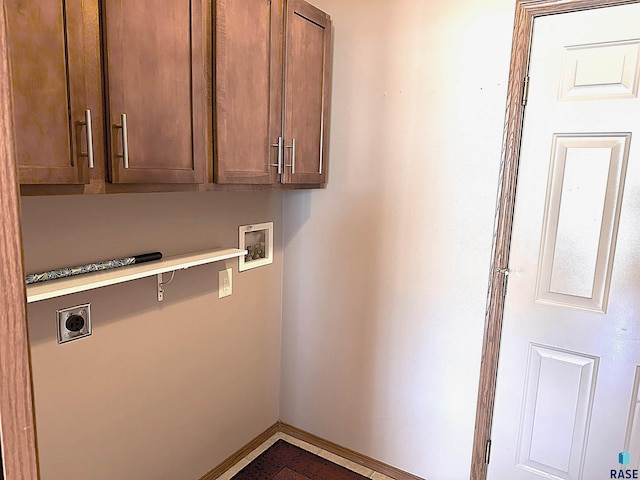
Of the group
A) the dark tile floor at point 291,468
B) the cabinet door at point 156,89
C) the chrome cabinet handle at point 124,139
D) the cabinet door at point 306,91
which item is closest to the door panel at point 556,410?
the dark tile floor at point 291,468

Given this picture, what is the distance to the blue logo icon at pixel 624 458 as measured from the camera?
1.62 meters

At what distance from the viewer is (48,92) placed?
0.99 meters

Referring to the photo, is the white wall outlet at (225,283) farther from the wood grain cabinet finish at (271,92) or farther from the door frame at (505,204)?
the door frame at (505,204)

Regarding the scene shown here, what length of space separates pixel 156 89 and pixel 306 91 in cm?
79

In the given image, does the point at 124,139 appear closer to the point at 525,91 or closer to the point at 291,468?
the point at 525,91

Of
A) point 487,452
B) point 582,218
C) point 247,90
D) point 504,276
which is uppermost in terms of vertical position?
point 247,90

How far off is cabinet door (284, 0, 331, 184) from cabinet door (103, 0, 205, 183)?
0.46 m

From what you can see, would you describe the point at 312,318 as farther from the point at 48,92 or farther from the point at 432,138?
the point at 48,92

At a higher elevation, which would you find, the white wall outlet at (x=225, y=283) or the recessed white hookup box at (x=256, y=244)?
the recessed white hookup box at (x=256, y=244)

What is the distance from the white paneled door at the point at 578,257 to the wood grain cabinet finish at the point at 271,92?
35.1 inches

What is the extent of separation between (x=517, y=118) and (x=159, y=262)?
149 centimetres

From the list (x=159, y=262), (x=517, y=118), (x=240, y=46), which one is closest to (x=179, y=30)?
(x=240, y=46)

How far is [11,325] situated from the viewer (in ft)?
1.56

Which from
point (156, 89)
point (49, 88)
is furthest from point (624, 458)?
point (49, 88)
